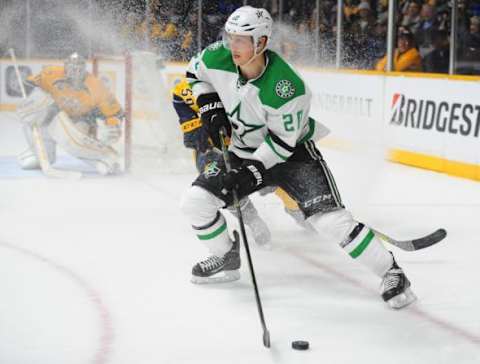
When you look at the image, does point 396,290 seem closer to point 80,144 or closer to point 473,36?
point 80,144

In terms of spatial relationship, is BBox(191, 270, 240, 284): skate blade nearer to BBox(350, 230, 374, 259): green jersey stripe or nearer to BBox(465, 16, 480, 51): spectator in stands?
BBox(350, 230, 374, 259): green jersey stripe

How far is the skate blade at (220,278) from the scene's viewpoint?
3.68m

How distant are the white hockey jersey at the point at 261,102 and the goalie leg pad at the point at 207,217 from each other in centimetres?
23

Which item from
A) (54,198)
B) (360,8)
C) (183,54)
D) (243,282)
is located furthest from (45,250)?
(183,54)

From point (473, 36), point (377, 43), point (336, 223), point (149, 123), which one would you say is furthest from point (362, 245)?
point (377, 43)

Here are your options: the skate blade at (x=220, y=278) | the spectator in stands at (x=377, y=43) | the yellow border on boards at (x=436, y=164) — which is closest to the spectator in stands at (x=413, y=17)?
the spectator in stands at (x=377, y=43)

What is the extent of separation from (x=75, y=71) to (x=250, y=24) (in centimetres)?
375

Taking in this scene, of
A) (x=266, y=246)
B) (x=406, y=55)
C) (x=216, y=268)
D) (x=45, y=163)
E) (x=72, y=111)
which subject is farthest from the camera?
(x=406, y=55)

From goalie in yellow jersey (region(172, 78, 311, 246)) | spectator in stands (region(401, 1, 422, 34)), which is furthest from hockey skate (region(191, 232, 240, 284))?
spectator in stands (region(401, 1, 422, 34))

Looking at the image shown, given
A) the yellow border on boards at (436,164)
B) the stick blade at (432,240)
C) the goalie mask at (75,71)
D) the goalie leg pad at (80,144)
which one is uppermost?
the goalie mask at (75,71)

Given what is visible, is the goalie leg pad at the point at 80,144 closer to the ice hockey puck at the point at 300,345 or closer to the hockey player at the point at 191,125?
the hockey player at the point at 191,125

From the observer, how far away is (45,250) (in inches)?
169

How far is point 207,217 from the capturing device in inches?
138

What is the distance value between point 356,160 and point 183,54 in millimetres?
4376
